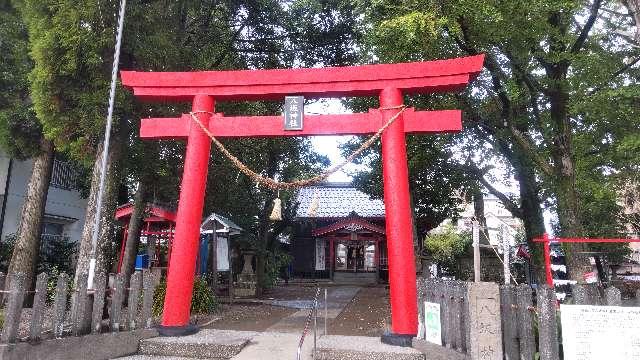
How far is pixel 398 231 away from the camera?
22.4 feet

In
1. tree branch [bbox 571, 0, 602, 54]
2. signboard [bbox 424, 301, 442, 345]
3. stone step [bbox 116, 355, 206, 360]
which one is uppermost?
tree branch [bbox 571, 0, 602, 54]

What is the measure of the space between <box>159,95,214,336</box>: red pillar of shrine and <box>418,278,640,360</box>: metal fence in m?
4.06

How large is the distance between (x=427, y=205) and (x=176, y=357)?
14205mm

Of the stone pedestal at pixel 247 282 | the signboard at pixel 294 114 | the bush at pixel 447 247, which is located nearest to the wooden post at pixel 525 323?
the signboard at pixel 294 114

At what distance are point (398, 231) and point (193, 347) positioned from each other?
361 centimetres

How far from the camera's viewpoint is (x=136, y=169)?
38.2ft

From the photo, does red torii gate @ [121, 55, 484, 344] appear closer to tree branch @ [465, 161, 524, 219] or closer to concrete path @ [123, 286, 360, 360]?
concrete path @ [123, 286, 360, 360]

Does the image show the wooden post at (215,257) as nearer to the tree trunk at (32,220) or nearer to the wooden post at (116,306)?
the tree trunk at (32,220)

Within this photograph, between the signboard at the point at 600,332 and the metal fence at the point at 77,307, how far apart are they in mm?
6012

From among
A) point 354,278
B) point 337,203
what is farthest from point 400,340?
point 337,203

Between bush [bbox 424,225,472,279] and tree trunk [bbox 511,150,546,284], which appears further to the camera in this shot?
bush [bbox 424,225,472,279]

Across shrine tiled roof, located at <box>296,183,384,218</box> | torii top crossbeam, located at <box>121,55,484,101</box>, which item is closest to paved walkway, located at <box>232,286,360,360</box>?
torii top crossbeam, located at <box>121,55,484,101</box>

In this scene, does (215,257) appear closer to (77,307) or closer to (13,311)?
(77,307)

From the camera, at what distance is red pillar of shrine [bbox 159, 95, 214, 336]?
704 cm
